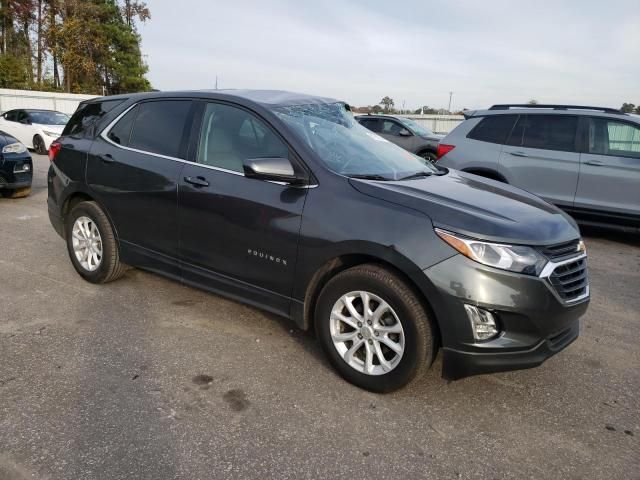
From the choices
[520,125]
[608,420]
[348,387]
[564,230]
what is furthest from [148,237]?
[520,125]

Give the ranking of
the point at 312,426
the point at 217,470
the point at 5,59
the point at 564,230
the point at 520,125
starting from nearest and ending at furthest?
the point at 217,470 → the point at 312,426 → the point at 564,230 → the point at 520,125 → the point at 5,59

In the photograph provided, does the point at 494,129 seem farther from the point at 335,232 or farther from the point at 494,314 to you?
the point at 494,314

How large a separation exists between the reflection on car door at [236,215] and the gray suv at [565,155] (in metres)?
4.66

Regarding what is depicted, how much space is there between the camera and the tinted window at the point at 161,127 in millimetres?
3814

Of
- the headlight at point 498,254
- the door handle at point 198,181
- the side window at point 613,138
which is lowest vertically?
the headlight at point 498,254

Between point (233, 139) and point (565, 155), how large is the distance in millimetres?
5153

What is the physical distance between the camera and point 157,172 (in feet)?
12.4

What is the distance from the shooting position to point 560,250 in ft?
9.21

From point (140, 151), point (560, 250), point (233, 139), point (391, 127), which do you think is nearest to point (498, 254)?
point (560, 250)

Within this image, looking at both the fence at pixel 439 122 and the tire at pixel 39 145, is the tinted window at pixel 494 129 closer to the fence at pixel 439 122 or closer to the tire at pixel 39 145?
the tire at pixel 39 145

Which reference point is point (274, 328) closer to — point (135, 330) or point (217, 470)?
point (135, 330)

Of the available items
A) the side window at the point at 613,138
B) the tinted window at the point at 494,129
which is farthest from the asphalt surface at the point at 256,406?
the tinted window at the point at 494,129

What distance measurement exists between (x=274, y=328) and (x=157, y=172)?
1469 millimetres

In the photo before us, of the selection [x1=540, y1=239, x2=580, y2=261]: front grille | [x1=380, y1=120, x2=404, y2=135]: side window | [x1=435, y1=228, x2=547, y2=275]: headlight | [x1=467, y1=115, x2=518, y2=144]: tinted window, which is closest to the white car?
[x1=380, y1=120, x2=404, y2=135]: side window
